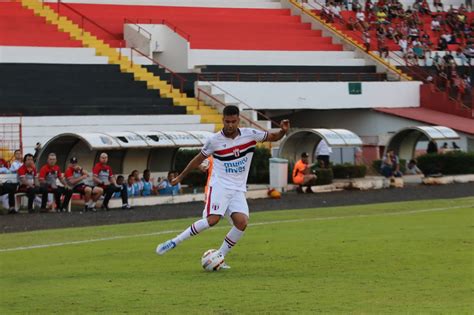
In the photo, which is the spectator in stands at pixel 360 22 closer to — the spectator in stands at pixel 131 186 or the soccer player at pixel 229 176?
the spectator in stands at pixel 131 186

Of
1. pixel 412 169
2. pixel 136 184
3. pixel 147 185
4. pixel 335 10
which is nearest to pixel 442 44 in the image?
pixel 335 10

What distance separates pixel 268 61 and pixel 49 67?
39.3ft

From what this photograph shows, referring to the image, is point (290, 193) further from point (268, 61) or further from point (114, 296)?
point (114, 296)

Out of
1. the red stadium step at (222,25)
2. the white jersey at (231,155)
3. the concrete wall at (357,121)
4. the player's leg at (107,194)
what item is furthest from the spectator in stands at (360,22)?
the white jersey at (231,155)

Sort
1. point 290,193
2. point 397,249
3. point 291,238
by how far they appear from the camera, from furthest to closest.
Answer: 1. point 290,193
2. point 291,238
3. point 397,249

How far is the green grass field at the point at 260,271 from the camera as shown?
1022 centimetres

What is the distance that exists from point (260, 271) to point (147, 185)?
18.7 meters

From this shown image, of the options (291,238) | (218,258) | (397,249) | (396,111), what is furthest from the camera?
(396,111)

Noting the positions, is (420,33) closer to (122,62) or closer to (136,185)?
(122,62)

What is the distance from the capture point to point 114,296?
11.0 m

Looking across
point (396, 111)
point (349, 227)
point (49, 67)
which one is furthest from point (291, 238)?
point (396, 111)

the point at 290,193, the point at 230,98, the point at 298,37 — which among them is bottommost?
the point at 290,193

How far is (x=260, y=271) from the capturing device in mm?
12977

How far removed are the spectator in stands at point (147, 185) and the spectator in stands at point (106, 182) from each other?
2372mm
